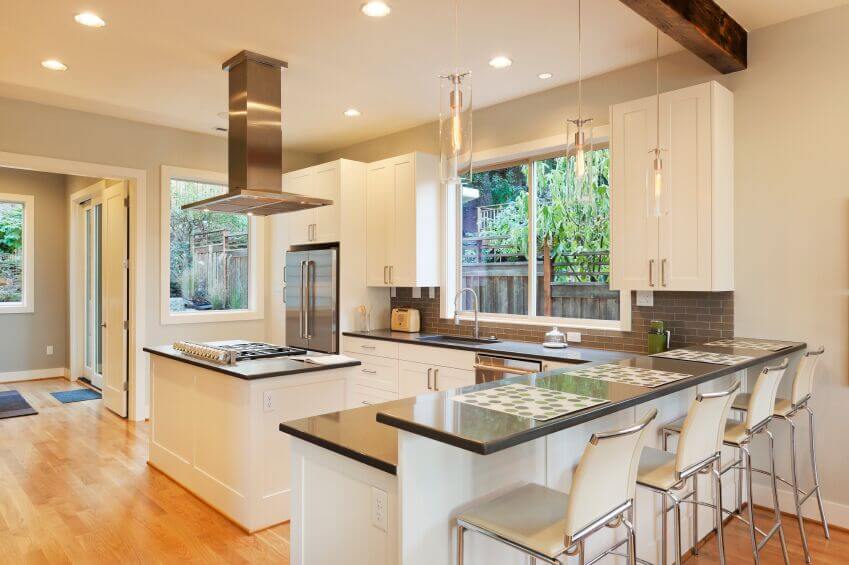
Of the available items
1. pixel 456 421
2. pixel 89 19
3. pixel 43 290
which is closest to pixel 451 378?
pixel 456 421

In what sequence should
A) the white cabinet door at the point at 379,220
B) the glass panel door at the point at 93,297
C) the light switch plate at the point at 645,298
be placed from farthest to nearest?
1. the glass panel door at the point at 93,297
2. the white cabinet door at the point at 379,220
3. the light switch plate at the point at 645,298

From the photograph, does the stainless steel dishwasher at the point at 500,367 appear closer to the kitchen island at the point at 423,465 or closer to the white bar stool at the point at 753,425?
the white bar stool at the point at 753,425

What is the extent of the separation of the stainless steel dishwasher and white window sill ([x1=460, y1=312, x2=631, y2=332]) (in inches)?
27.5

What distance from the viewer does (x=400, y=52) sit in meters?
3.65

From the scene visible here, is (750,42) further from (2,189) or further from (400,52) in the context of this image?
(2,189)

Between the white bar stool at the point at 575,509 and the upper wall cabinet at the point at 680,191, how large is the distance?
76.7 inches

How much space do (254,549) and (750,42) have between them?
3996 mm

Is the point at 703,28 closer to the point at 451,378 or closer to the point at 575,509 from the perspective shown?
the point at 575,509

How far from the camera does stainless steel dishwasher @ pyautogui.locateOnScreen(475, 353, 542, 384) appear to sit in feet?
12.1

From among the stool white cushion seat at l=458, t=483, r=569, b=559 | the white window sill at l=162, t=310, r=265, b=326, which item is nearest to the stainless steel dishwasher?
the stool white cushion seat at l=458, t=483, r=569, b=559

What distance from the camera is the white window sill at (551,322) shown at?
4066mm

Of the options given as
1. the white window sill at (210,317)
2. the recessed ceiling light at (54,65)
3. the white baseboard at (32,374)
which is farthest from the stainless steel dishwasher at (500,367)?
the white baseboard at (32,374)

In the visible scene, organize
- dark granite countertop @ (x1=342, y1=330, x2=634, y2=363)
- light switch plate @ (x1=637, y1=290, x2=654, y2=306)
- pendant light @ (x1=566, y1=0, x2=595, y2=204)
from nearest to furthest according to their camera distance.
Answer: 1. pendant light @ (x1=566, y1=0, x2=595, y2=204)
2. dark granite countertop @ (x1=342, y1=330, x2=634, y2=363)
3. light switch plate @ (x1=637, y1=290, x2=654, y2=306)

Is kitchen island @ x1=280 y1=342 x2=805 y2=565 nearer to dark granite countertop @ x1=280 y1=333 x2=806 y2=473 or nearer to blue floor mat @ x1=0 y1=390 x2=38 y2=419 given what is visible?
dark granite countertop @ x1=280 y1=333 x2=806 y2=473
